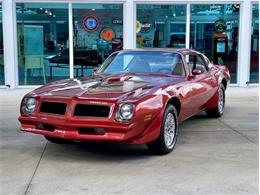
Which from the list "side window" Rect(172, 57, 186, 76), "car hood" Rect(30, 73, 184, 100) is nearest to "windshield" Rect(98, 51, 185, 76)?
"side window" Rect(172, 57, 186, 76)

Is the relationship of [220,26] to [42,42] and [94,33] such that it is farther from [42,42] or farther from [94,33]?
[42,42]

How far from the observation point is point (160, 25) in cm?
1326

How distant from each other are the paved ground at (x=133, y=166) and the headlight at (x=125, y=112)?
0.61 m

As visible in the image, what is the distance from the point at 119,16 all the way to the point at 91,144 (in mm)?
7480

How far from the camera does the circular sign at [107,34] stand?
13.1m

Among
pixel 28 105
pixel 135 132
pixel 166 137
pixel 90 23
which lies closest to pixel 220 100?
pixel 166 137

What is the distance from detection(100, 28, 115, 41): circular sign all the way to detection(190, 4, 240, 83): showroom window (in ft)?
8.32

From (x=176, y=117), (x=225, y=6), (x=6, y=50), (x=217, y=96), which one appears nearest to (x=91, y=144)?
(x=176, y=117)

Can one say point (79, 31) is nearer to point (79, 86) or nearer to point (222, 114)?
point (222, 114)

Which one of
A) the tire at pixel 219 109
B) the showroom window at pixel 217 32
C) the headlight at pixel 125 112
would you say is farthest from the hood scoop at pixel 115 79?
the showroom window at pixel 217 32

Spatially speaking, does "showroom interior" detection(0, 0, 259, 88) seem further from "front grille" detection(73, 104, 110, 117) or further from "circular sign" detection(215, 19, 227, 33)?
"front grille" detection(73, 104, 110, 117)

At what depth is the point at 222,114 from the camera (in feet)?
28.4

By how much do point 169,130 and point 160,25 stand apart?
7926 millimetres

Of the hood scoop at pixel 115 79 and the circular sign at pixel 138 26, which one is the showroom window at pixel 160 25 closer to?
the circular sign at pixel 138 26
